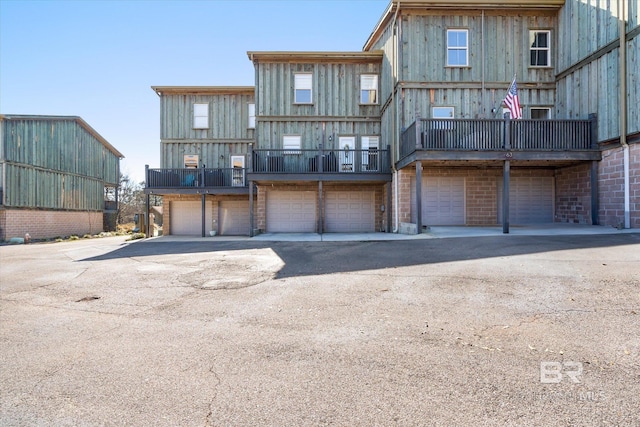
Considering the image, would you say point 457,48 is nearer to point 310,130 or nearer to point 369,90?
point 369,90

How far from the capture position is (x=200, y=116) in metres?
20.2

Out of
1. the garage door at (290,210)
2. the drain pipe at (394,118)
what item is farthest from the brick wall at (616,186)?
the garage door at (290,210)

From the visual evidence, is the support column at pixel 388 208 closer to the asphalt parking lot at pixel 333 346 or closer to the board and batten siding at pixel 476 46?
the board and batten siding at pixel 476 46

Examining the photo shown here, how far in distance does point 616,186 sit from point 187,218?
2022 cm

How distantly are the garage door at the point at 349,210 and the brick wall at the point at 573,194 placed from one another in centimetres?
813

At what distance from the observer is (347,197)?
17.7m

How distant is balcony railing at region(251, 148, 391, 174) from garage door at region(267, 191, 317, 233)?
1756 mm

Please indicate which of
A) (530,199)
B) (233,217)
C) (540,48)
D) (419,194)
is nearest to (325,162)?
(419,194)

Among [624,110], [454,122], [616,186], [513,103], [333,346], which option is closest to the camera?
[333,346]

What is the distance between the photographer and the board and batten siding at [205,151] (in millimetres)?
20188

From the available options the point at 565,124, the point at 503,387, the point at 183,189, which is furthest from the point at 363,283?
the point at 183,189

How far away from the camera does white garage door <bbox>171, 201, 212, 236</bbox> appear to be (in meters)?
20.6

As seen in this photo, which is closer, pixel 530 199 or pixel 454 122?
pixel 454 122

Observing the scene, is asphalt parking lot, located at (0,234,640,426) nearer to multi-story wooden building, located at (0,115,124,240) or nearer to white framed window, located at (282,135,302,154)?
white framed window, located at (282,135,302,154)
